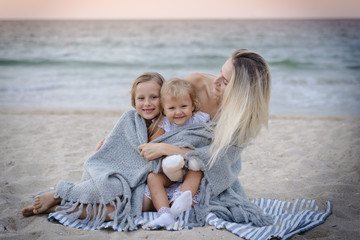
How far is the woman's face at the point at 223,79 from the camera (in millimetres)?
2850

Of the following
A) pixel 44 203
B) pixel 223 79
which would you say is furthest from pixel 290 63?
pixel 44 203

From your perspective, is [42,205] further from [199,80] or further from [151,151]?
[199,80]

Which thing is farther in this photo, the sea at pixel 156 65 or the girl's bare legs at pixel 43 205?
the sea at pixel 156 65

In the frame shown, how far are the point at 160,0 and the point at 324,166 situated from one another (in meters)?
20.7

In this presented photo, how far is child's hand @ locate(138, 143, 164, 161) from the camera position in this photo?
2.79 metres

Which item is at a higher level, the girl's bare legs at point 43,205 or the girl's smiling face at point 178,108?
the girl's smiling face at point 178,108

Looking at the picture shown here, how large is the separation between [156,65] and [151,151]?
44.8 feet

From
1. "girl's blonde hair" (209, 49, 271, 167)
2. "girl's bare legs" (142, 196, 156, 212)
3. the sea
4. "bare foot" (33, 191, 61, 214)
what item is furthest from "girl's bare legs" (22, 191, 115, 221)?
the sea

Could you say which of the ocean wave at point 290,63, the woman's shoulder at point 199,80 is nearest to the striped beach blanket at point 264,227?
the woman's shoulder at point 199,80

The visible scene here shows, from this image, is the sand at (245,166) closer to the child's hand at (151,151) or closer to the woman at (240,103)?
the woman at (240,103)

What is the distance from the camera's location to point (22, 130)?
5863 mm

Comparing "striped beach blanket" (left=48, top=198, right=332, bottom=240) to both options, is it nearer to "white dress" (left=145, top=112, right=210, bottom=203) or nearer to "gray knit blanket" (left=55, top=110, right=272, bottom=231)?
"gray knit blanket" (left=55, top=110, right=272, bottom=231)

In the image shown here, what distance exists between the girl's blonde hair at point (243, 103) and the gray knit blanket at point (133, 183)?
0.41ft

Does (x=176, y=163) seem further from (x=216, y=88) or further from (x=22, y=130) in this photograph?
(x=22, y=130)
